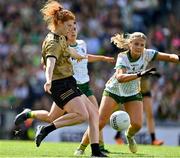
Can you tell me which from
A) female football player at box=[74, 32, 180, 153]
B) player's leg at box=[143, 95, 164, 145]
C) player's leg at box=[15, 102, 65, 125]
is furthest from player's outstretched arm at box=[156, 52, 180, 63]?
player's leg at box=[143, 95, 164, 145]

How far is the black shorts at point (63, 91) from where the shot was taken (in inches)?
470

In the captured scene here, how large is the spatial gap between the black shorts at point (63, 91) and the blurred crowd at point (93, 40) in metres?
10.2

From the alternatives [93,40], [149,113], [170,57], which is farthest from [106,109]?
[93,40]

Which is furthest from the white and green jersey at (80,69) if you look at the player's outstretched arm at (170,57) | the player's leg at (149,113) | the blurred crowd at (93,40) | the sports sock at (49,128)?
the blurred crowd at (93,40)

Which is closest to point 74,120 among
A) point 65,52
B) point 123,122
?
point 65,52

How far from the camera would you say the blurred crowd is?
22922mm

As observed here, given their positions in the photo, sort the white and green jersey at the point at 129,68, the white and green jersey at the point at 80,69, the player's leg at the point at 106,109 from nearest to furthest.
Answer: the white and green jersey at the point at 129,68 < the player's leg at the point at 106,109 < the white and green jersey at the point at 80,69

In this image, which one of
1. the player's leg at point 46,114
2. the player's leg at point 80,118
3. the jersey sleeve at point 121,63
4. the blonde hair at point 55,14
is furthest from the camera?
the jersey sleeve at point 121,63

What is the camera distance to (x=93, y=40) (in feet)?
83.9

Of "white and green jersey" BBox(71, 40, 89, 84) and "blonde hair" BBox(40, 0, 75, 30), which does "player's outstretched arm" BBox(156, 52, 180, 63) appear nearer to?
"white and green jersey" BBox(71, 40, 89, 84)

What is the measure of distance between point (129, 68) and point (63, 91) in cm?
212

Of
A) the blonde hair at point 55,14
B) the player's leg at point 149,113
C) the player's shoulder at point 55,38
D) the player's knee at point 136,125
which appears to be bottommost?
the player's leg at point 149,113

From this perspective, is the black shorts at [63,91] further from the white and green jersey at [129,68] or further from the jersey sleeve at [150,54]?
the jersey sleeve at [150,54]

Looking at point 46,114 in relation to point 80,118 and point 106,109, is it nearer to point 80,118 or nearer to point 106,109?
point 106,109
